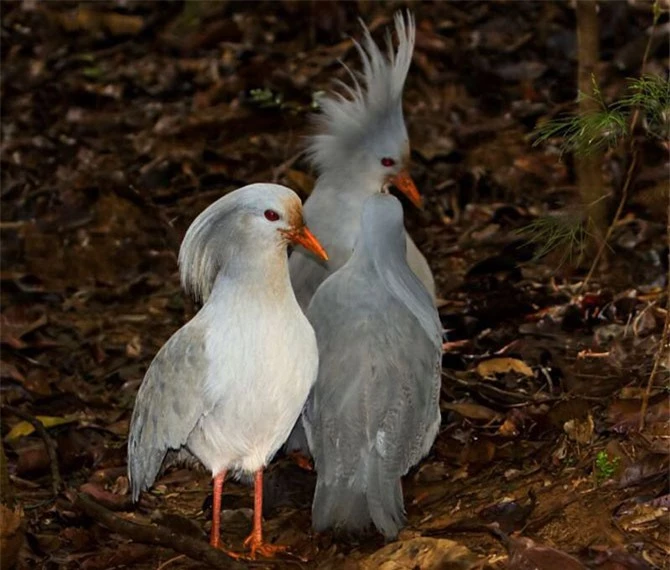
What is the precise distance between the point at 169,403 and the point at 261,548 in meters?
0.57

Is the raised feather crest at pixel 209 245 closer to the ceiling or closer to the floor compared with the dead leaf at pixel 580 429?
closer to the ceiling

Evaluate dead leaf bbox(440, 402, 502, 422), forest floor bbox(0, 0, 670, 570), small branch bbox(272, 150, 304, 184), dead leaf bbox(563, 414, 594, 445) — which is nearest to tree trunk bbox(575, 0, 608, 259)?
forest floor bbox(0, 0, 670, 570)

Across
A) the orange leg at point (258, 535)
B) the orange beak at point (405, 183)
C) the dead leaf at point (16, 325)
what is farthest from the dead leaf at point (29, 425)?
the orange beak at point (405, 183)

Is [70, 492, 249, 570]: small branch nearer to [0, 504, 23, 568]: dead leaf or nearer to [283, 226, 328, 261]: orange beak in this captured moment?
[0, 504, 23, 568]: dead leaf

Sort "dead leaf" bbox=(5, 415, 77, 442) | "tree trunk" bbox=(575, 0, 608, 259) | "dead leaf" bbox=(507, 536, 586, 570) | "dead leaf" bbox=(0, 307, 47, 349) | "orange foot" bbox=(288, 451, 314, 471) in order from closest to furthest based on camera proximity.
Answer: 1. "dead leaf" bbox=(507, 536, 586, 570)
2. "orange foot" bbox=(288, 451, 314, 471)
3. "dead leaf" bbox=(5, 415, 77, 442)
4. "tree trunk" bbox=(575, 0, 608, 259)
5. "dead leaf" bbox=(0, 307, 47, 349)

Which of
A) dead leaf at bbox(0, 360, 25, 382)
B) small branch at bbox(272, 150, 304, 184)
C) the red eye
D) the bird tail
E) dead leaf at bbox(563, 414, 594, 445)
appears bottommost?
dead leaf at bbox(0, 360, 25, 382)

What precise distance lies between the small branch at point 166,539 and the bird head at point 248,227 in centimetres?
84

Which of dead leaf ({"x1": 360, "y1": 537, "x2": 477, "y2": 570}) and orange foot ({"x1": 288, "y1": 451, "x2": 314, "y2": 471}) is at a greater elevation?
dead leaf ({"x1": 360, "y1": 537, "x2": 477, "y2": 570})

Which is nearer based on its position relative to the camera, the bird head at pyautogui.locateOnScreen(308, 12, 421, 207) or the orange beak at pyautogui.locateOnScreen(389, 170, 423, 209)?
the bird head at pyautogui.locateOnScreen(308, 12, 421, 207)

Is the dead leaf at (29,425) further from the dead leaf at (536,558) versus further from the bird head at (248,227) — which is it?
the dead leaf at (536,558)

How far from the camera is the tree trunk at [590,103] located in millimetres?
5977

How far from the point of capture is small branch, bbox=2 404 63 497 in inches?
198

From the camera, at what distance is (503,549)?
155 inches

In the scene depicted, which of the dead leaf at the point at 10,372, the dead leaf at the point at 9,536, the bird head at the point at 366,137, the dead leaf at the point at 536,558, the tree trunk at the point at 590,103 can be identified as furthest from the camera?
the tree trunk at the point at 590,103
